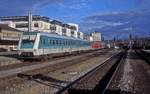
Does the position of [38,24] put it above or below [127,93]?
above

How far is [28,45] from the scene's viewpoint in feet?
111

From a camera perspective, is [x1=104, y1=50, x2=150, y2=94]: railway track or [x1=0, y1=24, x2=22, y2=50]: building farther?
[x1=0, y1=24, x2=22, y2=50]: building

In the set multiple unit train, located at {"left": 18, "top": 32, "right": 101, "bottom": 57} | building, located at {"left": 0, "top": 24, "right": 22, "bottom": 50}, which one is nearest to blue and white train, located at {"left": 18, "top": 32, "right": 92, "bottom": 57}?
multiple unit train, located at {"left": 18, "top": 32, "right": 101, "bottom": 57}

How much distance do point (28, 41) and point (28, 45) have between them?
448 mm

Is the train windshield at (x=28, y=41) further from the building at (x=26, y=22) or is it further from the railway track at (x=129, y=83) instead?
the building at (x=26, y=22)

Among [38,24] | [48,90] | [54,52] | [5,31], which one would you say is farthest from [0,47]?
[48,90]

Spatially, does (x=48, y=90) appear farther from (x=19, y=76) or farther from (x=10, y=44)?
(x=10, y=44)

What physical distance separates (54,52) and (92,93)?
2560cm

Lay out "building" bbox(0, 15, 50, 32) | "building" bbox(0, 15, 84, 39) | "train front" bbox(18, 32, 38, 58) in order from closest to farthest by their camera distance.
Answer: "train front" bbox(18, 32, 38, 58)
"building" bbox(0, 15, 84, 39)
"building" bbox(0, 15, 50, 32)

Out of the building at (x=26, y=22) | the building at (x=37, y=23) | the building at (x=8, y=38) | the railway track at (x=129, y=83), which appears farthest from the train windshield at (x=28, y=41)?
the building at (x=37, y=23)

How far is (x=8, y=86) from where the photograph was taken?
15156 millimetres

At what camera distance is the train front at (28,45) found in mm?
33250

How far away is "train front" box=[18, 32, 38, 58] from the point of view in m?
33.2

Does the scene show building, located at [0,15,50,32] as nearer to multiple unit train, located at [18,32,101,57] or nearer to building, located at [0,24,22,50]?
building, located at [0,24,22,50]
